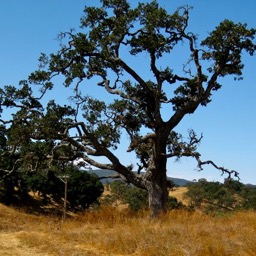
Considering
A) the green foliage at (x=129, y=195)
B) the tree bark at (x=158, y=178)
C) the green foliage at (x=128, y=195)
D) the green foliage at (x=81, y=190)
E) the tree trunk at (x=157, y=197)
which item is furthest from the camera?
the green foliage at (x=128, y=195)

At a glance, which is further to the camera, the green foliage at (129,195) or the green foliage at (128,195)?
the green foliage at (128,195)

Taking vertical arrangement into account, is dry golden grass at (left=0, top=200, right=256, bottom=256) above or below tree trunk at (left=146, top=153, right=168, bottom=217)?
below

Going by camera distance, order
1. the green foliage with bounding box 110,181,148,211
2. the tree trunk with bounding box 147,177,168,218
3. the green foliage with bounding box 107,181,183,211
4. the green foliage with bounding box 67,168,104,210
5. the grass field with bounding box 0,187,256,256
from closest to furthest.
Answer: the grass field with bounding box 0,187,256,256 < the tree trunk with bounding box 147,177,168,218 < the green foliage with bounding box 67,168,104,210 < the green foliage with bounding box 110,181,148,211 < the green foliage with bounding box 107,181,183,211

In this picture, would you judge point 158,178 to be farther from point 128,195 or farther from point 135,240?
point 128,195

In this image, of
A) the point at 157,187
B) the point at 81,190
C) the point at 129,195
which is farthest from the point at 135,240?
the point at 129,195

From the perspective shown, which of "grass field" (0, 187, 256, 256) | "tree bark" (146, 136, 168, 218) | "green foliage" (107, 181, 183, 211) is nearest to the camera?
"grass field" (0, 187, 256, 256)

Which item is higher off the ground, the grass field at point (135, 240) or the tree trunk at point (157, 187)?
the tree trunk at point (157, 187)

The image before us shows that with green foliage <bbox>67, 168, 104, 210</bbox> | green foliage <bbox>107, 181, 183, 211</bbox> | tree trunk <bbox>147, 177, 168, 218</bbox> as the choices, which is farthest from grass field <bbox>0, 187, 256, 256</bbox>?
green foliage <bbox>107, 181, 183, 211</bbox>

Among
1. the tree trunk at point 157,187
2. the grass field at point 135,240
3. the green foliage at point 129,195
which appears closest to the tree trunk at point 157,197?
the tree trunk at point 157,187

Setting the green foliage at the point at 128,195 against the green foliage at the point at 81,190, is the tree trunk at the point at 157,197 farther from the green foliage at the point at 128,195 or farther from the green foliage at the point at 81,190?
the green foliage at the point at 128,195

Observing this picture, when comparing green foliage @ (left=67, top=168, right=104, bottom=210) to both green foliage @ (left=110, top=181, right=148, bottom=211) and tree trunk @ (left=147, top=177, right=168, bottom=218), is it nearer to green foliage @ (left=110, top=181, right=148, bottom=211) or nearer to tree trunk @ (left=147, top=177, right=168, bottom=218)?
green foliage @ (left=110, top=181, right=148, bottom=211)

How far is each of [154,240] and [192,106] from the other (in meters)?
8.51

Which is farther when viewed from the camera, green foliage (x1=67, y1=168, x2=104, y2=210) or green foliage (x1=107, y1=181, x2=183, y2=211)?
green foliage (x1=107, y1=181, x2=183, y2=211)

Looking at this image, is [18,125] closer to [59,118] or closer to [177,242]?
[59,118]
